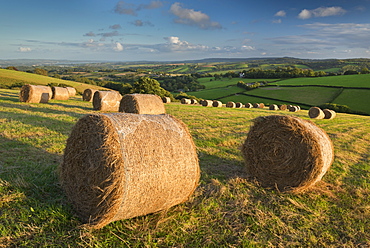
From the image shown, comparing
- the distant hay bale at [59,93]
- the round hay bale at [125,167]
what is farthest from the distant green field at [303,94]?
the round hay bale at [125,167]

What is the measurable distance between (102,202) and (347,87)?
67774mm

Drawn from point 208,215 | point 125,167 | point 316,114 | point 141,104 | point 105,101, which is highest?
point 125,167

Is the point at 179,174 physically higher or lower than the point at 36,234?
higher

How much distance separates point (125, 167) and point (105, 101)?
17147 mm

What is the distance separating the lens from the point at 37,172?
249 inches

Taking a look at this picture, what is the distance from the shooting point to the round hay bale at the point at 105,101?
801 inches

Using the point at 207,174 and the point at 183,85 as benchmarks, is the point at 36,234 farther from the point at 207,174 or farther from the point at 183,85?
the point at 183,85

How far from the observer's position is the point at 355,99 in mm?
50844

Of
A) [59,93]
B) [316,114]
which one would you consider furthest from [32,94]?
[316,114]

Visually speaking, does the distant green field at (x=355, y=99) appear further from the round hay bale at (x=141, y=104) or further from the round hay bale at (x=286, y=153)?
the round hay bale at (x=286, y=153)

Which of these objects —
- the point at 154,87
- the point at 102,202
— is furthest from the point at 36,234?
the point at 154,87

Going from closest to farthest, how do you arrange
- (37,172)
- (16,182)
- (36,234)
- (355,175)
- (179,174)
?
(36,234) < (179,174) < (16,182) < (37,172) < (355,175)

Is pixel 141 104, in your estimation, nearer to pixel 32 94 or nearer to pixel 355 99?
pixel 32 94

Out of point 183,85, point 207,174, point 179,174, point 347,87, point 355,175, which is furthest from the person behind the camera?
point 183,85
